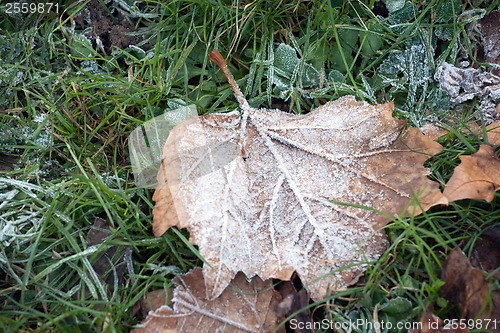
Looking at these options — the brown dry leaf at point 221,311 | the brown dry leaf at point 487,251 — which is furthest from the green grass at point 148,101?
the brown dry leaf at point 221,311

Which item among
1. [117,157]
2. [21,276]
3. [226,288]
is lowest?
[21,276]

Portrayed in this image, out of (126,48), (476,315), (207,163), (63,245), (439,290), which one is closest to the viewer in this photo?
(476,315)

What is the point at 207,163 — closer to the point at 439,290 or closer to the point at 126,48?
the point at 126,48

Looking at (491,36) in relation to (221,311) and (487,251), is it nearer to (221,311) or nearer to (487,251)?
(487,251)

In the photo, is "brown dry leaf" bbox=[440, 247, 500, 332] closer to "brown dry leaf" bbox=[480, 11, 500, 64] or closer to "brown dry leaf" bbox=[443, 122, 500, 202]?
"brown dry leaf" bbox=[443, 122, 500, 202]

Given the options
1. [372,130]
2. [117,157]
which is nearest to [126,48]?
[117,157]

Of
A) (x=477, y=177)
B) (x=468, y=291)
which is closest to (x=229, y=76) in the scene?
(x=477, y=177)

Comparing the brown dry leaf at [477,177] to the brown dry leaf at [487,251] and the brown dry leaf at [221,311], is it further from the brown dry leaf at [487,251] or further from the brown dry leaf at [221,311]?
the brown dry leaf at [221,311]
